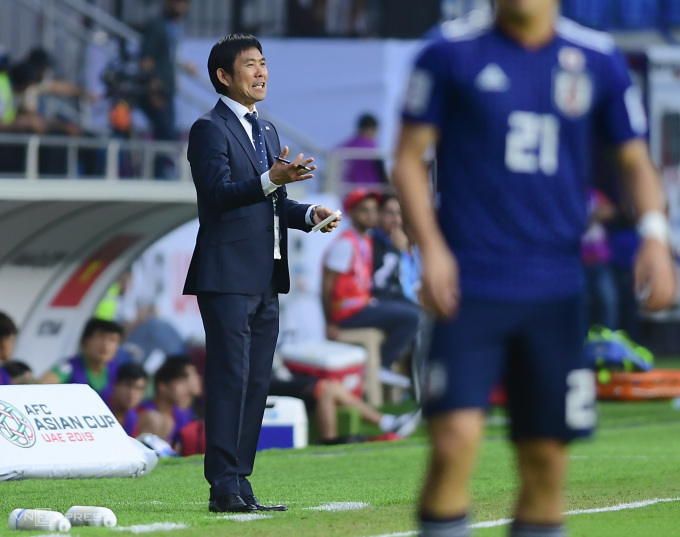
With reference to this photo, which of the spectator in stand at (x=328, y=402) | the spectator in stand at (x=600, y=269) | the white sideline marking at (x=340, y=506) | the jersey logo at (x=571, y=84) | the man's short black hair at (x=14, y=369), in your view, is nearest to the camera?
the jersey logo at (x=571, y=84)

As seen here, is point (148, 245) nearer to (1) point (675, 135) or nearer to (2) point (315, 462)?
(2) point (315, 462)

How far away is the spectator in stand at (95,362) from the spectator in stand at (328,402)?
1.21 m

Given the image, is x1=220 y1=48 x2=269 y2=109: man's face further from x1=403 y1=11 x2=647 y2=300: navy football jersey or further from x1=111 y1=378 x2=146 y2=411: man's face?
x1=111 y1=378 x2=146 y2=411: man's face

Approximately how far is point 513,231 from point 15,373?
668 centimetres

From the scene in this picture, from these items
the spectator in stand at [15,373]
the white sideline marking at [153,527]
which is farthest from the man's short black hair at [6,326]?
the white sideline marking at [153,527]

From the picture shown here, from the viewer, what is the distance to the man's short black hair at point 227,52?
6773 millimetres

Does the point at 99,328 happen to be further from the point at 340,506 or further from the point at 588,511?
the point at 588,511

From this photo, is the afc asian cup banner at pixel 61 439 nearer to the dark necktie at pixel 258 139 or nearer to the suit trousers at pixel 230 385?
the suit trousers at pixel 230 385

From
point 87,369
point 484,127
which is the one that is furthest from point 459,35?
point 87,369

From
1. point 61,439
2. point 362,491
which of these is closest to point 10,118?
point 61,439

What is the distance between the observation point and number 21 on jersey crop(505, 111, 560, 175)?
430cm

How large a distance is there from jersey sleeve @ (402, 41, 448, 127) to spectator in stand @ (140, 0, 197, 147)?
11.3 m

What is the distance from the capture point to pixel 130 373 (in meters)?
10.7

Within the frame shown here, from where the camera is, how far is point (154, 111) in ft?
50.7
